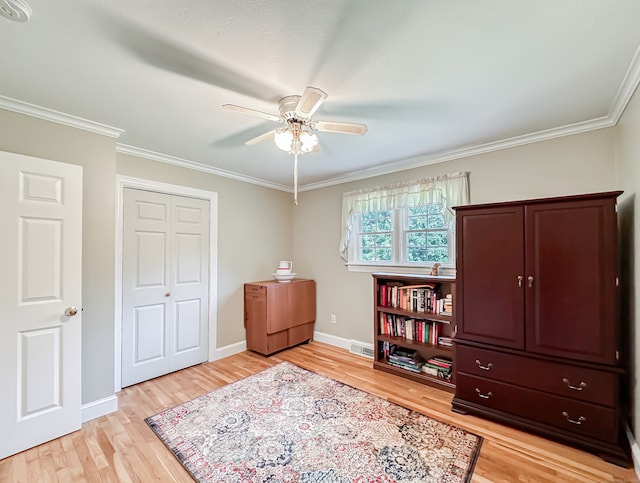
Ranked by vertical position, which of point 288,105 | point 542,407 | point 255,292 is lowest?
point 542,407

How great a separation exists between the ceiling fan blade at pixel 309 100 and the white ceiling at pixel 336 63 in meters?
0.21

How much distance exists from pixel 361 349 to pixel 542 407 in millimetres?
2000

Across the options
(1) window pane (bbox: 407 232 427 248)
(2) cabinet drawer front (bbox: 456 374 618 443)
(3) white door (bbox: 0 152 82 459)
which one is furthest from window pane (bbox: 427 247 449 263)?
(3) white door (bbox: 0 152 82 459)

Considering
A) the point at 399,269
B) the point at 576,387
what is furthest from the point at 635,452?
the point at 399,269

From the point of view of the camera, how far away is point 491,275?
2.28 metres

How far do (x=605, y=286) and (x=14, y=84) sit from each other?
408cm

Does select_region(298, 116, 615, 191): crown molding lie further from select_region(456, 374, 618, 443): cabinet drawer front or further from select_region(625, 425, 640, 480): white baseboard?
select_region(625, 425, 640, 480): white baseboard

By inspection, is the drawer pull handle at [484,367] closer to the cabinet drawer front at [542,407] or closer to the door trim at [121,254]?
the cabinet drawer front at [542,407]

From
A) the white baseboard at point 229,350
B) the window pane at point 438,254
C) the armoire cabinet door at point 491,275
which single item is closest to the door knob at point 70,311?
the white baseboard at point 229,350

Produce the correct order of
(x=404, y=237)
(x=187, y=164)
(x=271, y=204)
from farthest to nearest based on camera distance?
(x=271, y=204) → (x=404, y=237) → (x=187, y=164)

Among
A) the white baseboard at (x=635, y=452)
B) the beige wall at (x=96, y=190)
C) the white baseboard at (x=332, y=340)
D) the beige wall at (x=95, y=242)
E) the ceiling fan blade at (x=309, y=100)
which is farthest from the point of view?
the white baseboard at (x=332, y=340)

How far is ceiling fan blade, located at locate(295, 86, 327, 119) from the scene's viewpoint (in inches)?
56.9

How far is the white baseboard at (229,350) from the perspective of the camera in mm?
3553

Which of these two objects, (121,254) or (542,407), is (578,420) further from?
(121,254)
